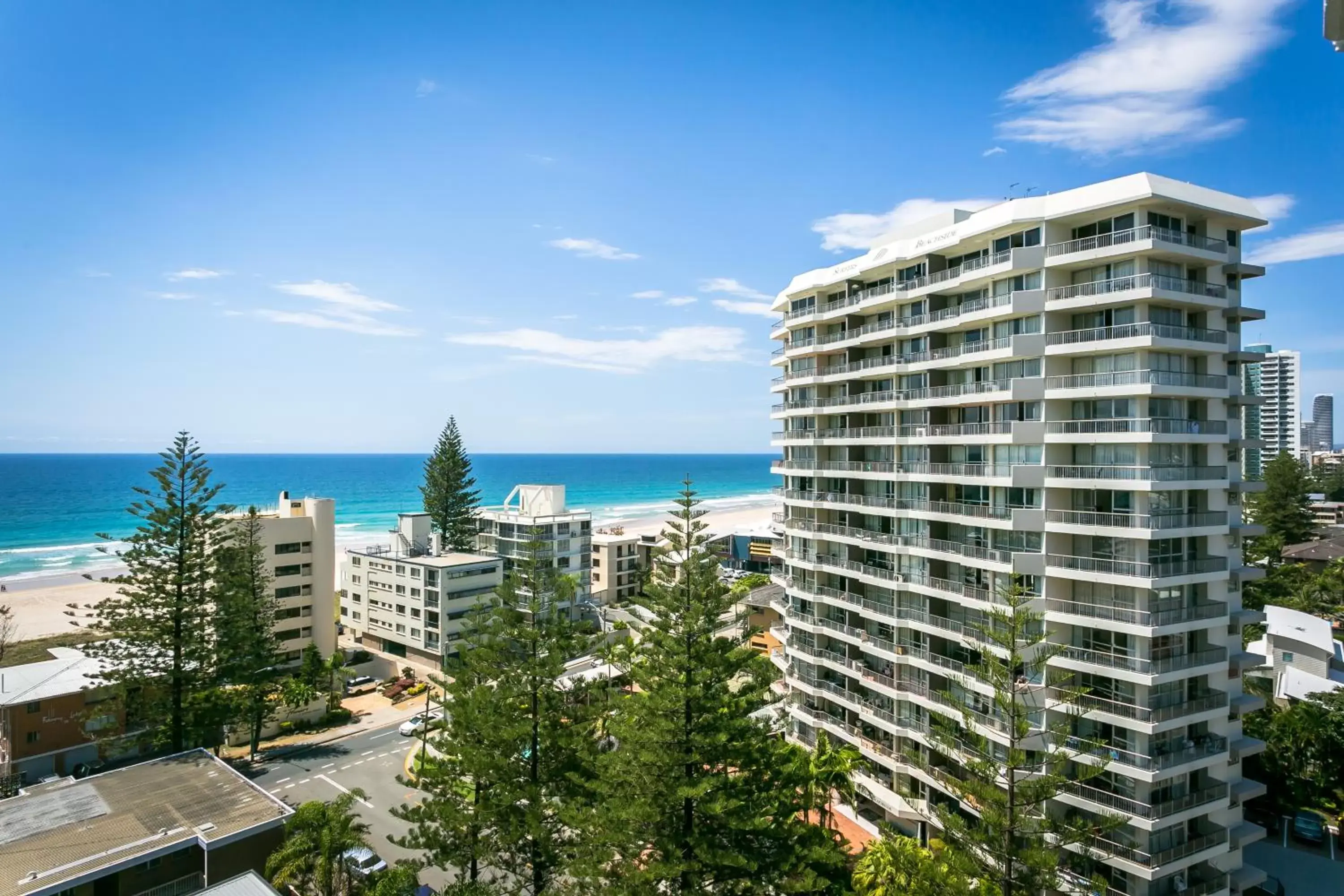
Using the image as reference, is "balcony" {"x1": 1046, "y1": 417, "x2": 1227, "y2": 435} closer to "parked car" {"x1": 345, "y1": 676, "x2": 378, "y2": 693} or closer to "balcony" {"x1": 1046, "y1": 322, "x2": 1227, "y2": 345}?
"balcony" {"x1": 1046, "y1": 322, "x2": 1227, "y2": 345}

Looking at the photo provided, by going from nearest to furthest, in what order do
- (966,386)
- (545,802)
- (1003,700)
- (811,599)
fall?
(1003,700) → (545,802) → (966,386) → (811,599)

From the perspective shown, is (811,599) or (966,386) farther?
(811,599)

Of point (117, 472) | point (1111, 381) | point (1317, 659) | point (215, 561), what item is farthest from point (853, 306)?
point (117, 472)

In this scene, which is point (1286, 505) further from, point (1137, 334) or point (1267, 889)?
point (1137, 334)

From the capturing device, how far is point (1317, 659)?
92.2ft

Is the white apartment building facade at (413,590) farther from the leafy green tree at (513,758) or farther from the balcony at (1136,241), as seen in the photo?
the balcony at (1136,241)

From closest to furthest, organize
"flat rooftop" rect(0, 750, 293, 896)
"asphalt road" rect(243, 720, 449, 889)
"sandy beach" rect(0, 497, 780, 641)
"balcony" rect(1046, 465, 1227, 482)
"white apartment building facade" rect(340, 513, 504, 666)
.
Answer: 1. "flat rooftop" rect(0, 750, 293, 896)
2. "balcony" rect(1046, 465, 1227, 482)
3. "asphalt road" rect(243, 720, 449, 889)
4. "white apartment building facade" rect(340, 513, 504, 666)
5. "sandy beach" rect(0, 497, 780, 641)

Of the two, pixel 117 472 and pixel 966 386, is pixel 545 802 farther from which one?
pixel 117 472

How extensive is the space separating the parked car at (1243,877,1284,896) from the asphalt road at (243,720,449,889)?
22.2 meters

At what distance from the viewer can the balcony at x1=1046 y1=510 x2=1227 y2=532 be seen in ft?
54.4

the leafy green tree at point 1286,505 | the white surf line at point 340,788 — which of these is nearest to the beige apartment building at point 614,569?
the white surf line at point 340,788

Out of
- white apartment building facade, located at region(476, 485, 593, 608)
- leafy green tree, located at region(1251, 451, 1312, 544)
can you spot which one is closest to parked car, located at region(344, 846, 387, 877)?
white apartment building facade, located at region(476, 485, 593, 608)

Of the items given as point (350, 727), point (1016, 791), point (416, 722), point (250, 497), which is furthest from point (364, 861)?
point (250, 497)

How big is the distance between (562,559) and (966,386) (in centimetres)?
3105
